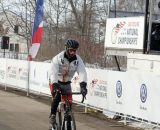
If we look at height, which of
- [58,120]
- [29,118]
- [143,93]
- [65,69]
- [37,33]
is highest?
[37,33]

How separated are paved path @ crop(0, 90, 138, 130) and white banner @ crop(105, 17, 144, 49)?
3.53 metres

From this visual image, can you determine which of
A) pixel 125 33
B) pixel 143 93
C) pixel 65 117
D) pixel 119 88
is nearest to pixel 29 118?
pixel 119 88

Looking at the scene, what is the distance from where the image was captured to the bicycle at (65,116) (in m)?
8.83

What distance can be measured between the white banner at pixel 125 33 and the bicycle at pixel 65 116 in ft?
26.9

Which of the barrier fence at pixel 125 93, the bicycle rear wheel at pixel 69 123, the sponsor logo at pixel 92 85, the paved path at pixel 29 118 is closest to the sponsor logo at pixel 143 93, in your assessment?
the barrier fence at pixel 125 93

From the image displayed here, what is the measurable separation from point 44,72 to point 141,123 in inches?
292

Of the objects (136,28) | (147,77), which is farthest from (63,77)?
(136,28)

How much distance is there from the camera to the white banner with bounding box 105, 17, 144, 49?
17.3 m

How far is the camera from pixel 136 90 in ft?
40.7

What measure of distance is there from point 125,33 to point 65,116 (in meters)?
9.64

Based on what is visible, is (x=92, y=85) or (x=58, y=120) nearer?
(x=58, y=120)

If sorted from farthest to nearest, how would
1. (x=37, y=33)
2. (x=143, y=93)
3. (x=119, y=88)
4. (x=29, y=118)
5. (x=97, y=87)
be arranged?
1. (x=37, y=33)
2. (x=97, y=87)
3. (x=29, y=118)
4. (x=119, y=88)
5. (x=143, y=93)

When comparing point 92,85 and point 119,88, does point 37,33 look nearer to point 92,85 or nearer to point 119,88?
point 92,85

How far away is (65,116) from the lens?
8875 millimetres
